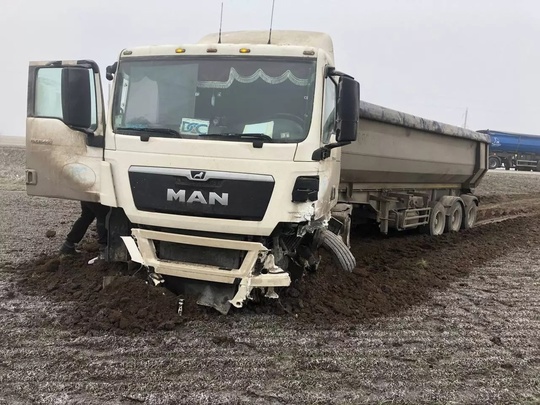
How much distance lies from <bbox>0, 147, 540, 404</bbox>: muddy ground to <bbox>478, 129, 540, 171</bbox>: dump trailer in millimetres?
31527

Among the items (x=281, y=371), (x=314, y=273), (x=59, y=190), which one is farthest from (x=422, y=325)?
(x=59, y=190)

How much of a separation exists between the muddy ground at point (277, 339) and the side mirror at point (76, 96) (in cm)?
164

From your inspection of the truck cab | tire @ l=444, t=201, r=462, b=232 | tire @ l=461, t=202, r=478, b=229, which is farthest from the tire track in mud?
tire @ l=461, t=202, r=478, b=229

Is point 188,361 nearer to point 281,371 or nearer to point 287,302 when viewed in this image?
point 281,371

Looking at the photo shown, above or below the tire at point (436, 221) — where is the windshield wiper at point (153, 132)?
above

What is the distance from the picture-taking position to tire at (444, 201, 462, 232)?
37.8ft

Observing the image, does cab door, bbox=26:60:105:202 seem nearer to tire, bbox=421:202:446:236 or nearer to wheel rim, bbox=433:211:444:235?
tire, bbox=421:202:446:236

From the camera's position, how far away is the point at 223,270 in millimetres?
4777

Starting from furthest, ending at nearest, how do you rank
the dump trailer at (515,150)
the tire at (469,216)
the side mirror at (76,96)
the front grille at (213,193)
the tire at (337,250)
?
1. the dump trailer at (515,150)
2. the tire at (469,216)
3. the tire at (337,250)
4. the side mirror at (76,96)
5. the front grille at (213,193)

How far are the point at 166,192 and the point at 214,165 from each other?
1.71 ft

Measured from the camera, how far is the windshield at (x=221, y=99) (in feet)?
15.9

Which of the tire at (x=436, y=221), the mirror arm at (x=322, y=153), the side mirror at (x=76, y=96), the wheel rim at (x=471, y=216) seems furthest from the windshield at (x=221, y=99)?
the wheel rim at (x=471, y=216)

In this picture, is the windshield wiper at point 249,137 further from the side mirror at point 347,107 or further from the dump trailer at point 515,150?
the dump trailer at point 515,150

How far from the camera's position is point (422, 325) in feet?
17.5
